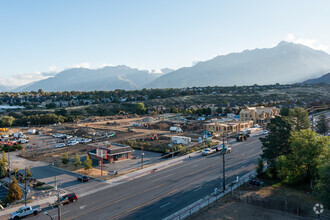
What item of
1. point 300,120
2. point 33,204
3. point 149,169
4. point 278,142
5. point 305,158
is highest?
point 300,120

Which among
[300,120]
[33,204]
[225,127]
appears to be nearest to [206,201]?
[33,204]

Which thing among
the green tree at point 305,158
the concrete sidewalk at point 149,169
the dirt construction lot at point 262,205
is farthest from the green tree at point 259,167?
the concrete sidewalk at point 149,169

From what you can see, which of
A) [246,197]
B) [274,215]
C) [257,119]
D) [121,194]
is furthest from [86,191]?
[257,119]

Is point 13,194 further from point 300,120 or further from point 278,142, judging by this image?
point 300,120

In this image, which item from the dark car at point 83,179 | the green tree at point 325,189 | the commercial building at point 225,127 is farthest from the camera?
the commercial building at point 225,127

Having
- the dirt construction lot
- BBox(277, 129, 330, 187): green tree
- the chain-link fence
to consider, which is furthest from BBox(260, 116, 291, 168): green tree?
the dirt construction lot

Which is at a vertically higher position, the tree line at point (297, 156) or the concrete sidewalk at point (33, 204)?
the tree line at point (297, 156)

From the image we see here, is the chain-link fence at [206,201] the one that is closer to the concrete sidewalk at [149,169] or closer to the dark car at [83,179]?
the concrete sidewalk at [149,169]

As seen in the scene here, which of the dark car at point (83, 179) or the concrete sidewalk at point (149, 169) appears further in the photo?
the concrete sidewalk at point (149, 169)
